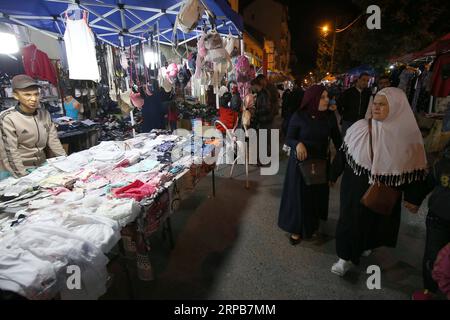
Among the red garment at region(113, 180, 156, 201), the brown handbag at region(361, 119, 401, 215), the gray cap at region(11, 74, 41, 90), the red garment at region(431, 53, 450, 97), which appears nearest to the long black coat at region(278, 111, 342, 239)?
the brown handbag at region(361, 119, 401, 215)

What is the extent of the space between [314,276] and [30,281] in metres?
2.52

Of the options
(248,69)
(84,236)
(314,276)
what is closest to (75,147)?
(248,69)

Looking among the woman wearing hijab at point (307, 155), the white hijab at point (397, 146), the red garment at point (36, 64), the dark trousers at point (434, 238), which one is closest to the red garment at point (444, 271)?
the dark trousers at point (434, 238)

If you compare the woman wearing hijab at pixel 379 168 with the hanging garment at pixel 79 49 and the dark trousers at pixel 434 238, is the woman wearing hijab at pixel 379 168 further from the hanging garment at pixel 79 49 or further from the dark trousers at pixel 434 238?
the hanging garment at pixel 79 49

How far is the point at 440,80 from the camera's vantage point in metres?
5.73

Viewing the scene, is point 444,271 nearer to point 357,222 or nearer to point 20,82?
point 357,222

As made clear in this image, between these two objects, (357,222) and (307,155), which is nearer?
(357,222)

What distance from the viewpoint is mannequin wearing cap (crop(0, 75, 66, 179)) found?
2852mm

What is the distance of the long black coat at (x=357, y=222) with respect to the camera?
7.87 ft

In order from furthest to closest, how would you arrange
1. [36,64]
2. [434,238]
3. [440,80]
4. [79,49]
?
[440,80] → [36,64] → [79,49] → [434,238]

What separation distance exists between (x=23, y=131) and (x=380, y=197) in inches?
154

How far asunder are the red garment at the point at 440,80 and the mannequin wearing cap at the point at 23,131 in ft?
25.0

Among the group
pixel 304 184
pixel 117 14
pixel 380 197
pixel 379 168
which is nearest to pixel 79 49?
pixel 117 14
